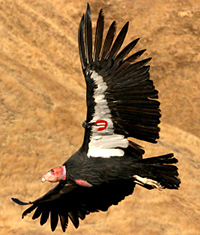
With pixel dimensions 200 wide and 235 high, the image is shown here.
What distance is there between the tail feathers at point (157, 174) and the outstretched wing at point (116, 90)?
18.8 inches

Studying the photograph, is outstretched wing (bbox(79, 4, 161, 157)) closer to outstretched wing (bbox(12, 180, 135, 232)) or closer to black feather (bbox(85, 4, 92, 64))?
black feather (bbox(85, 4, 92, 64))

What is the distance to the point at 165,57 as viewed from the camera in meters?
17.0

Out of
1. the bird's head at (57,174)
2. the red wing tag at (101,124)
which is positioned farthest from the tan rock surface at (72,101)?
the red wing tag at (101,124)

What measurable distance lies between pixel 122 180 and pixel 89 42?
2564 millimetres

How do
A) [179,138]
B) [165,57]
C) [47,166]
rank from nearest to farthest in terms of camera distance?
[47,166], [179,138], [165,57]

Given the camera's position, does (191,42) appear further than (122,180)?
Yes

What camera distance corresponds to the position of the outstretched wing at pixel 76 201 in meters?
11.0

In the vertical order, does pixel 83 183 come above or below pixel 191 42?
below

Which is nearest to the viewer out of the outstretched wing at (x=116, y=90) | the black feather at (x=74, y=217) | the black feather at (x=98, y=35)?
the outstretched wing at (x=116, y=90)

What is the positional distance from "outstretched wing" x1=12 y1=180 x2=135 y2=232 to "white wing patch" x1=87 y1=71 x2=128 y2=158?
840mm

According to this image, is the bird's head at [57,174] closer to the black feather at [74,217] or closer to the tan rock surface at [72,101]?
the black feather at [74,217]

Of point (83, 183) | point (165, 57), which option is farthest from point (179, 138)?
point (83, 183)

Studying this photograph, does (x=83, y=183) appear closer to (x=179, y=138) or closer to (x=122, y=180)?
(x=122, y=180)

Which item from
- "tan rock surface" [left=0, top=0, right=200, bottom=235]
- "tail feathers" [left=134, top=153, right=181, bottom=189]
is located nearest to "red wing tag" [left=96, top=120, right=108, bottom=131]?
"tail feathers" [left=134, top=153, right=181, bottom=189]
